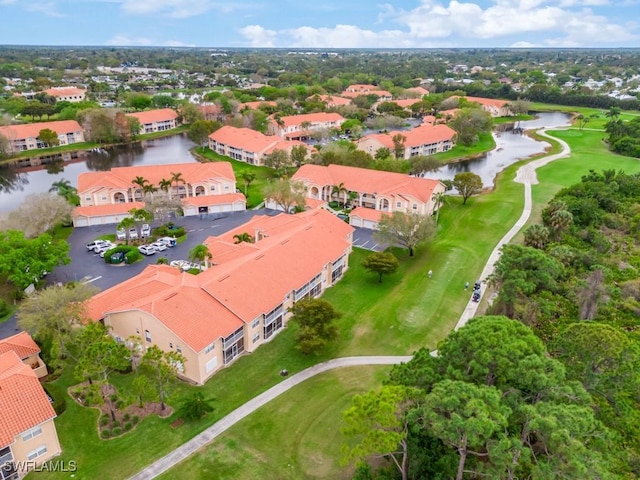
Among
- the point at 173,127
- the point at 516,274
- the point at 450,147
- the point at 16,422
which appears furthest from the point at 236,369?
the point at 173,127

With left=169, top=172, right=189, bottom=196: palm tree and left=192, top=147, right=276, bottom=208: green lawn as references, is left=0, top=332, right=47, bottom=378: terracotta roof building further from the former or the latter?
left=192, top=147, right=276, bottom=208: green lawn

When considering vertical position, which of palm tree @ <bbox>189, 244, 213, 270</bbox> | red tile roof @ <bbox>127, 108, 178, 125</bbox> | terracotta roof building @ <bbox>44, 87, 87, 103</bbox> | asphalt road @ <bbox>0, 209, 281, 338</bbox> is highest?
terracotta roof building @ <bbox>44, 87, 87, 103</bbox>

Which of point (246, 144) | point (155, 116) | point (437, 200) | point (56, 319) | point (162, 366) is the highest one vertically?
point (155, 116)

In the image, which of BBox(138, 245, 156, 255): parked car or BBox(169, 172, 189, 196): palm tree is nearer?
BBox(138, 245, 156, 255): parked car

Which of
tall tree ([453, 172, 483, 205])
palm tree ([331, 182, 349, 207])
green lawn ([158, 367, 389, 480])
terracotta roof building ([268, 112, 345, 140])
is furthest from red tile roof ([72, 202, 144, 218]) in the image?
terracotta roof building ([268, 112, 345, 140])

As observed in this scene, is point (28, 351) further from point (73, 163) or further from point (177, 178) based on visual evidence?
point (73, 163)

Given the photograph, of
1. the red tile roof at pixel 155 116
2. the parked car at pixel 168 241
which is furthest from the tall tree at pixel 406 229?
the red tile roof at pixel 155 116

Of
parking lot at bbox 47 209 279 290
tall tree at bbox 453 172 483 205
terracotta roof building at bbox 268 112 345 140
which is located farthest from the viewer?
terracotta roof building at bbox 268 112 345 140

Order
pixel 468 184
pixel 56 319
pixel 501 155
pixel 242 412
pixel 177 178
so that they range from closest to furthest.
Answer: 1. pixel 242 412
2. pixel 56 319
3. pixel 468 184
4. pixel 177 178
5. pixel 501 155

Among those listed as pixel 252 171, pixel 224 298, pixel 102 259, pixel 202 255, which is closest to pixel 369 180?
pixel 252 171
